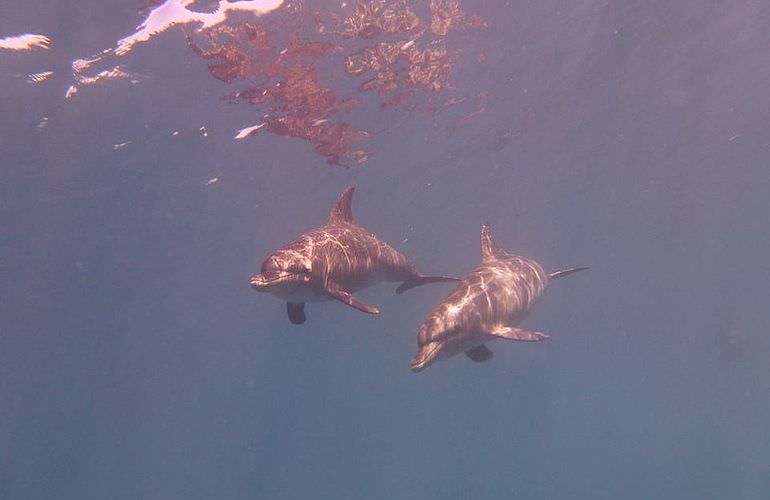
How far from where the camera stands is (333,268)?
25.1 ft

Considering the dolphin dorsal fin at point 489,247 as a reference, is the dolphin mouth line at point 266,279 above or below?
above

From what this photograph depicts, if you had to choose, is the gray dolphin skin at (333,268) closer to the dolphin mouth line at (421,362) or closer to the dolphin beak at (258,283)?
the dolphin beak at (258,283)

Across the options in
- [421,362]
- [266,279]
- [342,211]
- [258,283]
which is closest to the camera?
[258,283]

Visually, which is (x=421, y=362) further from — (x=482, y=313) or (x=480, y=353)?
(x=480, y=353)

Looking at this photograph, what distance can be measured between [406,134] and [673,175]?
995 inches

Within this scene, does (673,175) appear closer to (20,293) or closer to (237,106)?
(237,106)

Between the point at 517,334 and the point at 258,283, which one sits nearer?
the point at 258,283

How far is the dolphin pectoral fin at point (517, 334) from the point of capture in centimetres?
774

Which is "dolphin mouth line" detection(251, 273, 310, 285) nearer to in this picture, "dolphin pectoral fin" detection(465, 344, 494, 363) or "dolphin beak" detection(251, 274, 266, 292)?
"dolphin beak" detection(251, 274, 266, 292)

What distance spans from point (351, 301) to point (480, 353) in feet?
9.06

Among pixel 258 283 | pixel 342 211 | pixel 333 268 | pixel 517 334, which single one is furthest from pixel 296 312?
pixel 517 334

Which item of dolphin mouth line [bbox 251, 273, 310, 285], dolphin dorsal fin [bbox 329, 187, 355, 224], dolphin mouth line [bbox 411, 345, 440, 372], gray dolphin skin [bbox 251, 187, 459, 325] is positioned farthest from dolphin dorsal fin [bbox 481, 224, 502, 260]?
dolphin mouth line [bbox 251, 273, 310, 285]

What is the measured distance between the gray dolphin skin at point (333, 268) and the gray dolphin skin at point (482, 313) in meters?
0.82

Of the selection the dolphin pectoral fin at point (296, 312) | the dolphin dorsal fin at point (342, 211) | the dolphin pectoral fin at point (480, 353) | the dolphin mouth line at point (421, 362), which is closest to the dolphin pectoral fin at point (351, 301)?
the dolphin pectoral fin at point (296, 312)
